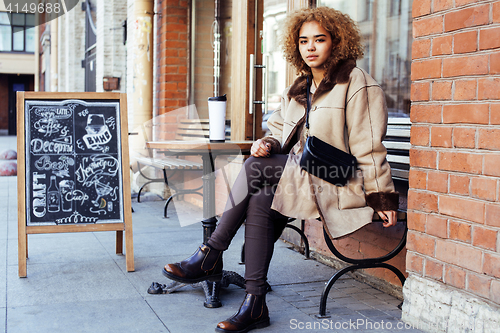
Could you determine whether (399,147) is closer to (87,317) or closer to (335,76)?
(335,76)

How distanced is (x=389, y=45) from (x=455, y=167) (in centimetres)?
158

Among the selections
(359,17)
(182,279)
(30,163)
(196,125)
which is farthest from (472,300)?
(196,125)

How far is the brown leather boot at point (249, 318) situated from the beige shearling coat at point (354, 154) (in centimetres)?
46

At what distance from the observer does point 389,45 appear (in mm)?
3695

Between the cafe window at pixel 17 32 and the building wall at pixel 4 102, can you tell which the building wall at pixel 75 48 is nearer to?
the cafe window at pixel 17 32

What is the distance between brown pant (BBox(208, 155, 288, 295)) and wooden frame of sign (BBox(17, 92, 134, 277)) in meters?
1.11

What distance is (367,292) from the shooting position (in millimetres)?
3189

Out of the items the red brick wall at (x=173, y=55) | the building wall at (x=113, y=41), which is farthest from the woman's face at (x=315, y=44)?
the building wall at (x=113, y=41)

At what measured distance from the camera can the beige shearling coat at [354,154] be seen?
2625 millimetres

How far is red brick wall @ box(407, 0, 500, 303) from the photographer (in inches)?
86.2

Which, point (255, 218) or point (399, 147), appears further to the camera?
point (399, 147)

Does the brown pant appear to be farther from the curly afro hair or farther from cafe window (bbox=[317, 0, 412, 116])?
cafe window (bbox=[317, 0, 412, 116])

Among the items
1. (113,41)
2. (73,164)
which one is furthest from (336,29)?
(113,41)

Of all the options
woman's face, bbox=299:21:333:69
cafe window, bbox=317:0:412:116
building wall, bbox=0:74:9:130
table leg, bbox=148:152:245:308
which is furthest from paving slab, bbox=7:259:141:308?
building wall, bbox=0:74:9:130
